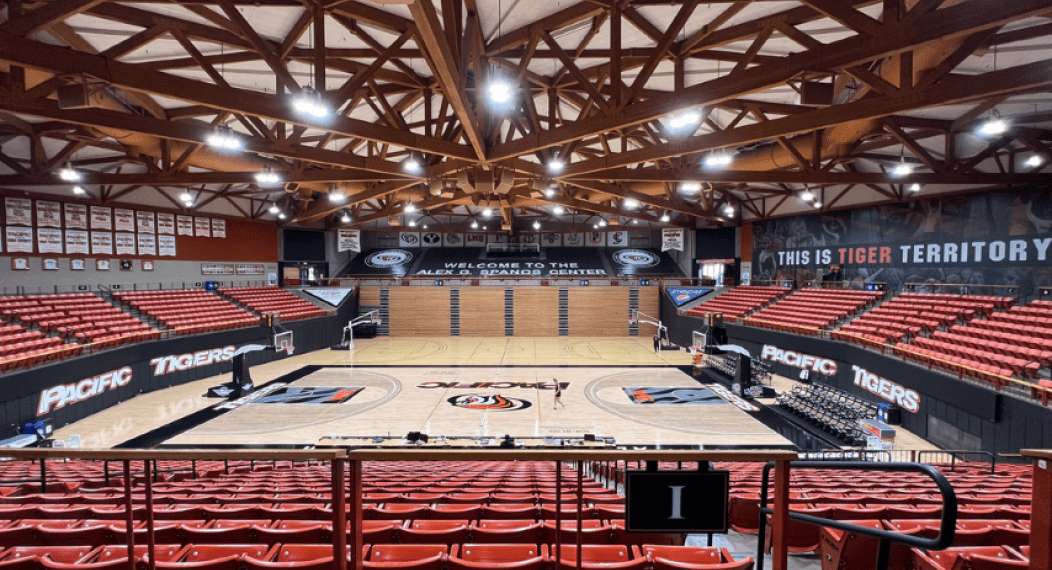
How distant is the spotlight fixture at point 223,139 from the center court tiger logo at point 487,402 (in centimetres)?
1006

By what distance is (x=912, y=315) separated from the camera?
57.5 ft

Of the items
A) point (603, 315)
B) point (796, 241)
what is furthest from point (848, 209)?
point (603, 315)

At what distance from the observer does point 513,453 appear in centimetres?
284

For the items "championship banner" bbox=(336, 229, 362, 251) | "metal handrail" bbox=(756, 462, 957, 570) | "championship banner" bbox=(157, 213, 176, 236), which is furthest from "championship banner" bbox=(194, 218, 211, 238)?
"metal handrail" bbox=(756, 462, 957, 570)

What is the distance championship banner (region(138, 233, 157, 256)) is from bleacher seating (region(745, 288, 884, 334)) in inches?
1224

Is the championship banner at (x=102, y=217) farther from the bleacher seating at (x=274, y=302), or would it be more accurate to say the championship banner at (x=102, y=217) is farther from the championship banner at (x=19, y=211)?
the bleacher seating at (x=274, y=302)

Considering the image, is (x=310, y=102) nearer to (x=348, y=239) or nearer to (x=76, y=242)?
(x=76, y=242)

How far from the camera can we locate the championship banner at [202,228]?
26062mm

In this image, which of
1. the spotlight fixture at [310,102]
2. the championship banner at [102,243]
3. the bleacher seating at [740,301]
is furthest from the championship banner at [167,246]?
the bleacher seating at [740,301]

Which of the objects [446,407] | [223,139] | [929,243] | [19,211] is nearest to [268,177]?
[223,139]

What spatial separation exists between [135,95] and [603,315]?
27677 millimetres

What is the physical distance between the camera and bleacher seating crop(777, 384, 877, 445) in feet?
41.5

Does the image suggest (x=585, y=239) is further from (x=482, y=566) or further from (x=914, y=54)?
(x=482, y=566)

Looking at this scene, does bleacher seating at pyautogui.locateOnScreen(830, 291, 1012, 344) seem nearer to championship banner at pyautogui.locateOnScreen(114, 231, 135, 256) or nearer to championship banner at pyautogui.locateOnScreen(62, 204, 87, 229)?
championship banner at pyautogui.locateOnScreen(114, 231, 135, 256)
